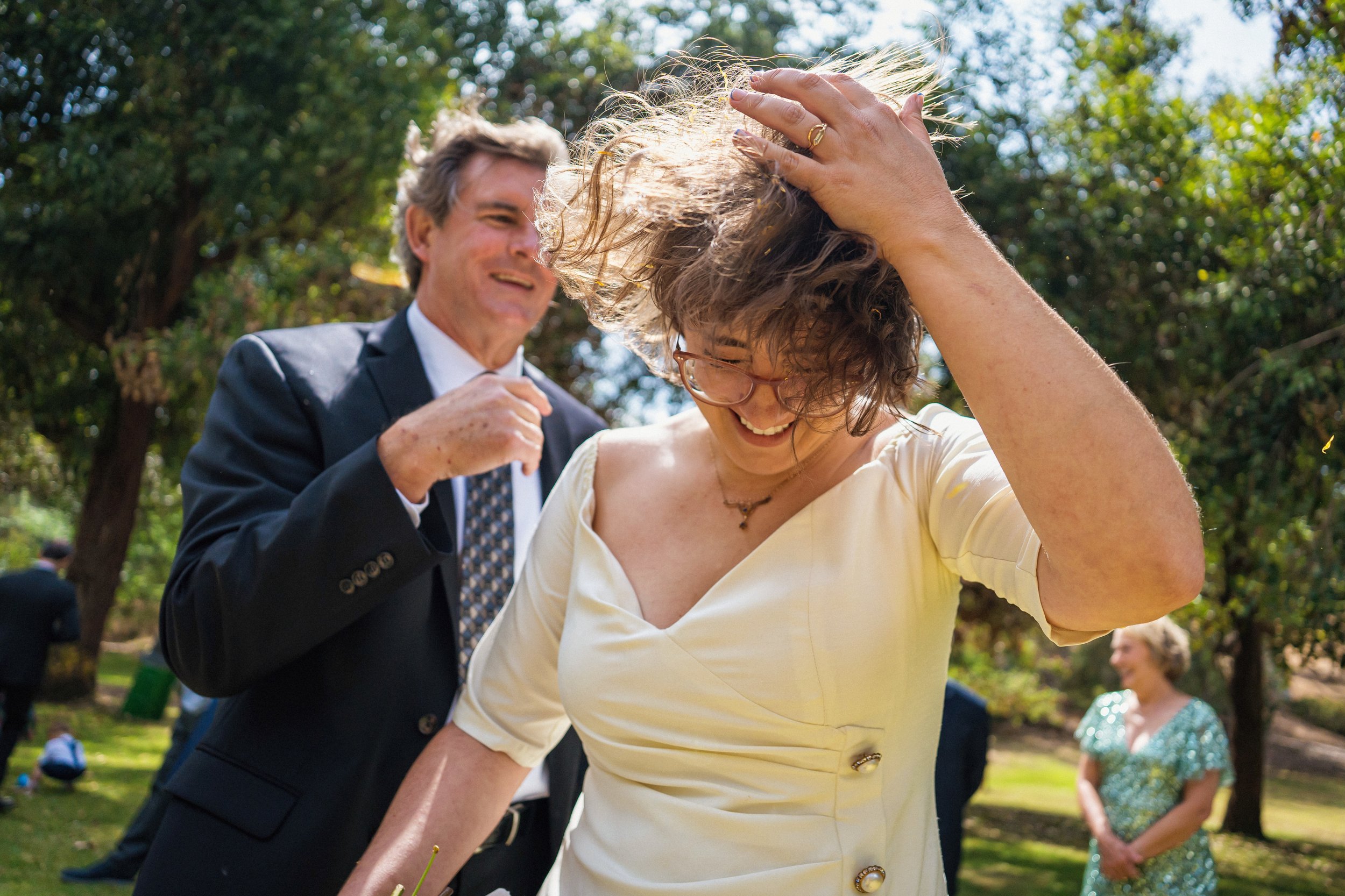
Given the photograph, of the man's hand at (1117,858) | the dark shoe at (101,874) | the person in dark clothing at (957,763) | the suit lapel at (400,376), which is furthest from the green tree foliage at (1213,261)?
A: the dark shoe at (101,874)

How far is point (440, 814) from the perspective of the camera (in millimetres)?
1777

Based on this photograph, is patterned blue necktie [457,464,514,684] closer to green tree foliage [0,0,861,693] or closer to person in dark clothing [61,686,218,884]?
person in dark clothing [61,686,218,884]

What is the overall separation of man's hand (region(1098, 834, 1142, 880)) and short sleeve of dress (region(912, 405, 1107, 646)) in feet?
15.7

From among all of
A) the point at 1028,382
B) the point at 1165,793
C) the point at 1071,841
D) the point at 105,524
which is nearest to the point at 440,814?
the point at 1028,382

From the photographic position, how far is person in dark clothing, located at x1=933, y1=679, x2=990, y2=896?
3.38 m

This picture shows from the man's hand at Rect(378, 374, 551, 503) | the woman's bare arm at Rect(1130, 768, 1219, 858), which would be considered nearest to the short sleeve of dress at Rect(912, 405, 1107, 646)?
the man's hand at Rect(378, 374, 551, 503)

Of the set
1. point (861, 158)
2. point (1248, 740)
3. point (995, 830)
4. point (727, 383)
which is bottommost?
point (995, 830)

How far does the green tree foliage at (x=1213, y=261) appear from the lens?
22.4ft

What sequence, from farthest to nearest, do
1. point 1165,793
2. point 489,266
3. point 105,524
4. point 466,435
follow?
A: 1. point 105,524
2. point 1165,793
3. point 489,266
4. point 466,435

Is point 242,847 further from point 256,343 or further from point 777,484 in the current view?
point 777,484

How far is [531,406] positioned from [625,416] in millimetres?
10760

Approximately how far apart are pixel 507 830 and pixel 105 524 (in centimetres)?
1481

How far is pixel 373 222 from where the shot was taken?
47.7ft

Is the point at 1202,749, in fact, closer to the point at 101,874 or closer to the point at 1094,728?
the point at 1094,728
